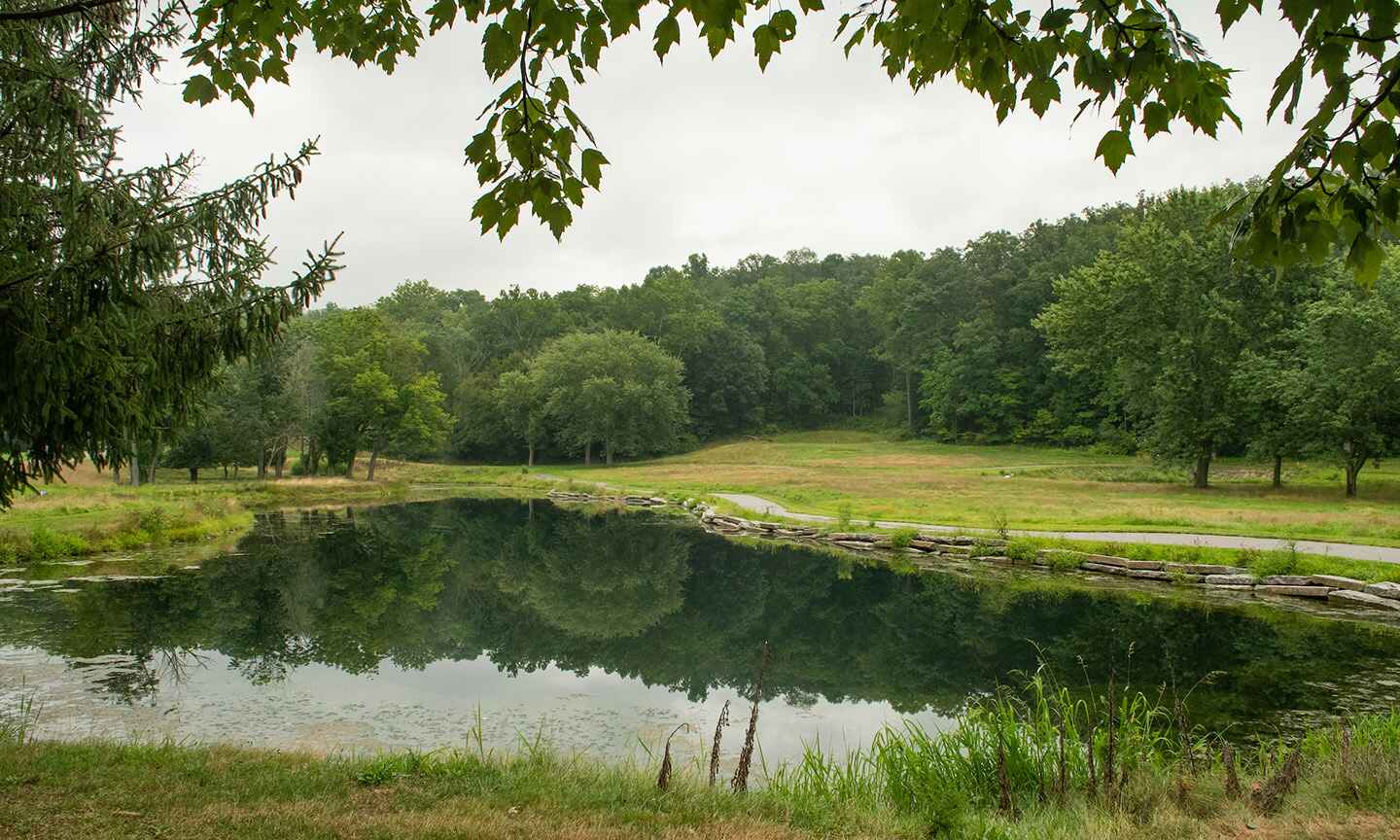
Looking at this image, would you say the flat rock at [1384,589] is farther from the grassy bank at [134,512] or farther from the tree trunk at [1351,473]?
the grassy bank at [134,512]

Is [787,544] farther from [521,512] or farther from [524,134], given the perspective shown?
[524,134]

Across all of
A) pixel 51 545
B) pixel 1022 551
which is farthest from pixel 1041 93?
pixel 51 545

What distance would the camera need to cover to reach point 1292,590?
53.3 feet


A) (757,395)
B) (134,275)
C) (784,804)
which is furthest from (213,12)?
(757,395)

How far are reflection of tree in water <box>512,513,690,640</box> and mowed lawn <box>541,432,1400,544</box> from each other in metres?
6.85

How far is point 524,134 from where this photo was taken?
4.04 metres

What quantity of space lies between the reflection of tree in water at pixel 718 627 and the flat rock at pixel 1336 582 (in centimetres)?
181

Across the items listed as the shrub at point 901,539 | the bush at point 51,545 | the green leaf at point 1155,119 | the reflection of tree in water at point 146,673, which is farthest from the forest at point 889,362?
the green leaf at point 1155,119

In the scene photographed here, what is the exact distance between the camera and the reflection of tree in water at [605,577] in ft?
58.1

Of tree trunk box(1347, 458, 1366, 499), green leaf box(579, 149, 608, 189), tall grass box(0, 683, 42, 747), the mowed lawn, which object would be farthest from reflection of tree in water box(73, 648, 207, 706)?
tree trunk box(1347, 458, 1366, 499)

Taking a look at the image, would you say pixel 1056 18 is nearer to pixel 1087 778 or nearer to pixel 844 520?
pixel 1087 778

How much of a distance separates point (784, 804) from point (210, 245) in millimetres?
10112

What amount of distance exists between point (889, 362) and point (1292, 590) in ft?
235

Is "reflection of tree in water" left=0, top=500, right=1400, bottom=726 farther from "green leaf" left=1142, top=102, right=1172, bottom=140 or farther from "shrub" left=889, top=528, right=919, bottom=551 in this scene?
"green leaf" left=1142, top=102, right=1172, bottom=140
